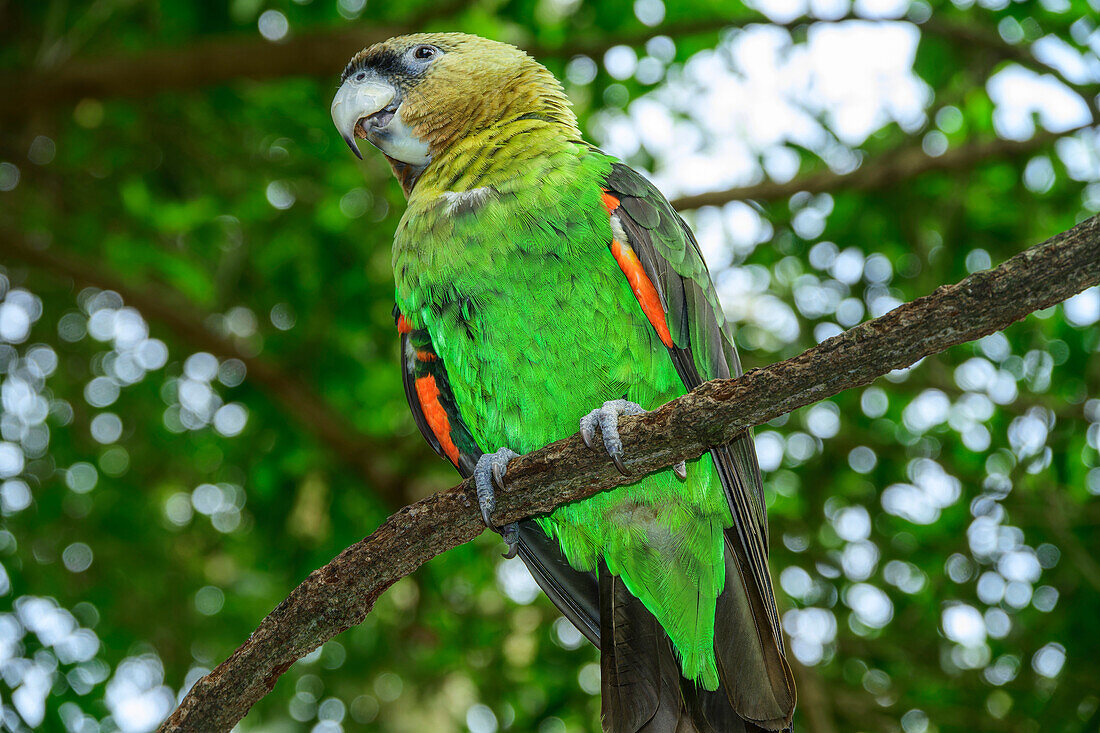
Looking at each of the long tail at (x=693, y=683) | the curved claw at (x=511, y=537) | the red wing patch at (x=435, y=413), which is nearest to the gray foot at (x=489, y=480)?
the curved claw at (x=511, y=537)

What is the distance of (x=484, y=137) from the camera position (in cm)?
339

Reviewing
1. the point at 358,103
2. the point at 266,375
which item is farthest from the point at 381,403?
the point at 358,103

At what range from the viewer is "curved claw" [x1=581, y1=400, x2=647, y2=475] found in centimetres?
233

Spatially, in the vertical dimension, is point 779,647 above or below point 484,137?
below

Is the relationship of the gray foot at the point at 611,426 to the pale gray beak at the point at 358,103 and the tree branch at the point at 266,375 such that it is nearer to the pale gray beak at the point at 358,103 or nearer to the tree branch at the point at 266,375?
the pale gray beak at the point at 358,103

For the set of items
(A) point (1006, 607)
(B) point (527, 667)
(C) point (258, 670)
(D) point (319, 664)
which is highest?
(C) point (258, 670)

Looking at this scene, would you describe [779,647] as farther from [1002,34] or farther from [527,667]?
[1002,34]

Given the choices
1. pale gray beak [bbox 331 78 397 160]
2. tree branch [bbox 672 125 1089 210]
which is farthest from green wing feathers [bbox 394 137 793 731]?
tree branch [bbox 672 125 1089 210]

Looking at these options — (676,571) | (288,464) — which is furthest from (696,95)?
(676,571)

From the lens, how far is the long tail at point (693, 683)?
2.79m

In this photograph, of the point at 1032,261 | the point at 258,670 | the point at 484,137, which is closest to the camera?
the point at 1032,261

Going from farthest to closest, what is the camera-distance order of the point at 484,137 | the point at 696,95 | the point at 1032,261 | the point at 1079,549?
the point at 696,95
the point at 1079,549
the point at 484,137
the point at 1032,261

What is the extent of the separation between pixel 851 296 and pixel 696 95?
2.03 m

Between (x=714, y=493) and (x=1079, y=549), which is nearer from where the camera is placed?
(x=714, y=493)
